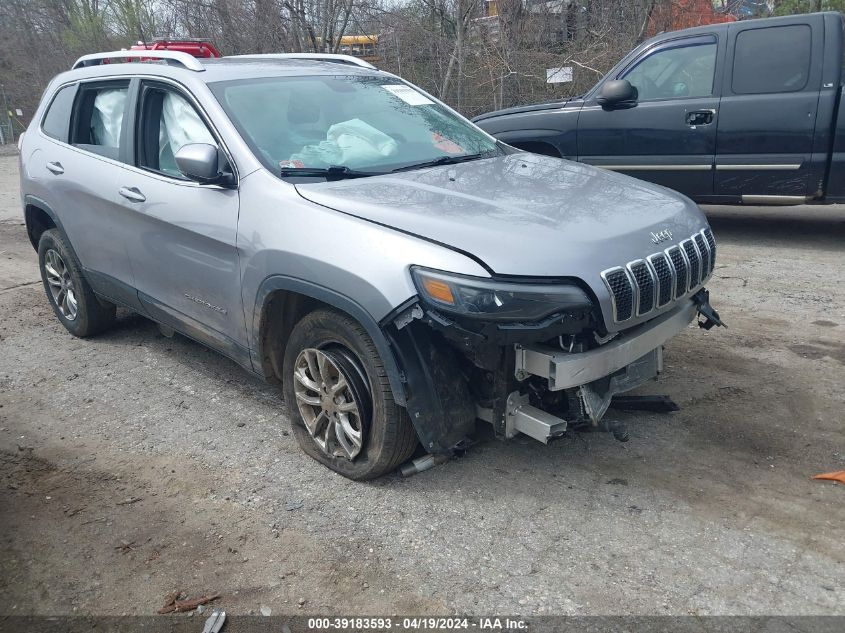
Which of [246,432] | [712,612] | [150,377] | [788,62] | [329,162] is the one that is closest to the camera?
[712,612]

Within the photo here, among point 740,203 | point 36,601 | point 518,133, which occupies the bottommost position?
point 36,601

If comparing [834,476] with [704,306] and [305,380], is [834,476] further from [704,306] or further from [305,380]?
[305,380]

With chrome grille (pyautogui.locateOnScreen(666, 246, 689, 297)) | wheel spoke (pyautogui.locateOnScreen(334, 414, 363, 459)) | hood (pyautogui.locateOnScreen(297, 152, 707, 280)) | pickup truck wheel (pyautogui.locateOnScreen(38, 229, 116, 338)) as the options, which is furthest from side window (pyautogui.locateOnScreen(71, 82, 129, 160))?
→ chrome grille (pyautogui.locateOnScreen(666, 246, 689, 297))

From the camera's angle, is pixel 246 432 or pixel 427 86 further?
pixel 427 86

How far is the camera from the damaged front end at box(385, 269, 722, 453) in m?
2.80

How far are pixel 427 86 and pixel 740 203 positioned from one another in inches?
328

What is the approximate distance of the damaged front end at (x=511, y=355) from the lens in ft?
9.19

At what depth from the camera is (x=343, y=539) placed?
121 inches

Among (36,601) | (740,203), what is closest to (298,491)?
(36,601)

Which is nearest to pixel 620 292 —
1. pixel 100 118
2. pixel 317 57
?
pixel 317 57

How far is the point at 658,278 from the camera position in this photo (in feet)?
10.2

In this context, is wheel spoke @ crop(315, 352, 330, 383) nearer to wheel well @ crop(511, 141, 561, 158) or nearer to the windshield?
the windshield

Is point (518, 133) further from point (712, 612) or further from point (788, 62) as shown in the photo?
point (712, 612)

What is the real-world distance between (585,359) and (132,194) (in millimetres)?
2838
